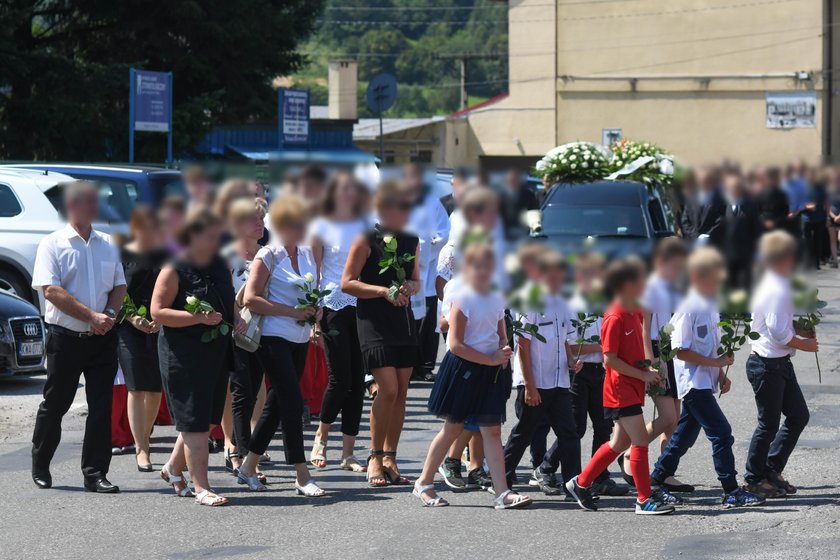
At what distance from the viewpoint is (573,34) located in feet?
9.14

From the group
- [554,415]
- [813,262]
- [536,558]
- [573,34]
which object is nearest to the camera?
[813,262]

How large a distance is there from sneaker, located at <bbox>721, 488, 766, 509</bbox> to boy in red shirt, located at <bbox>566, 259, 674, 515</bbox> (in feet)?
1.34

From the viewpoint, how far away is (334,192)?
225cm

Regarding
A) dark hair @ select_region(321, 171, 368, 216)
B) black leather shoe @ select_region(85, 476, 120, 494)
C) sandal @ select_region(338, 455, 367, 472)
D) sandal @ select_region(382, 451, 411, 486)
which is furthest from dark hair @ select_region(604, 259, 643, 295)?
sandal @ select_region(338, 455, 367, 472)

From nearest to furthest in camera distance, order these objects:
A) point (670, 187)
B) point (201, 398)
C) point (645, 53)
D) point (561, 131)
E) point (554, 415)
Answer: point (670, 187) → point (645, 53) → point (561, 131) → point (201, 398) → point (554, 415)

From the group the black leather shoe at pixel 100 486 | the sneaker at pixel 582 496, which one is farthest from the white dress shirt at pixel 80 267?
the sneaker at pixel 582 496

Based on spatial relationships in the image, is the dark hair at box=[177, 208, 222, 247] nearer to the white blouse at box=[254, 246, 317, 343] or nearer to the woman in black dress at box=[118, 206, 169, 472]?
the white blouse at box=[254, 246, 317, 343]

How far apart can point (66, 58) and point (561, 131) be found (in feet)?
70.0

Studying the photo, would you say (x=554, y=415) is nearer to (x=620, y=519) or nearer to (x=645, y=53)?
(x=620, y=519)

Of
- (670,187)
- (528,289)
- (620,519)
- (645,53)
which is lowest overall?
(620,519)

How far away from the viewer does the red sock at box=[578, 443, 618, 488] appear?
7.61 m

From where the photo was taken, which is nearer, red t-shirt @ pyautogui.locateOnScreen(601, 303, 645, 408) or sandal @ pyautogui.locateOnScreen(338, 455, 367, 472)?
red t-shirt @ pyautogui.locateOnScreen(601, 303, 645, 408)

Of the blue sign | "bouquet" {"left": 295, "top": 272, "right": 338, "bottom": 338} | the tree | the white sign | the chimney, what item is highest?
the tree

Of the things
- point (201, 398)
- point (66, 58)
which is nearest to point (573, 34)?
point (201, 398)
